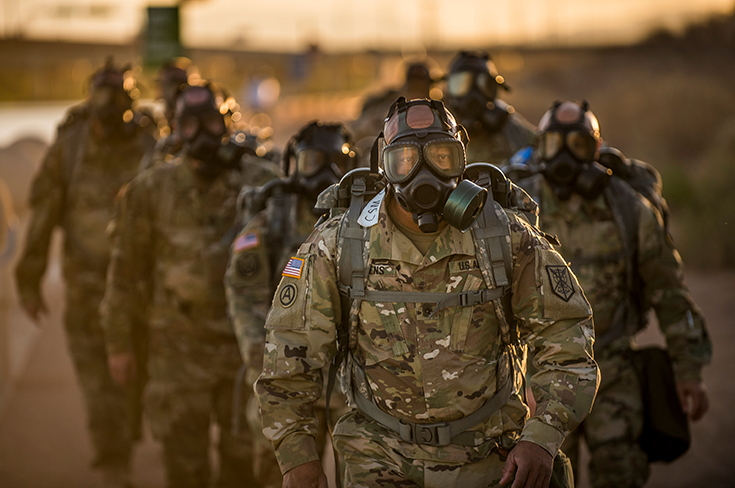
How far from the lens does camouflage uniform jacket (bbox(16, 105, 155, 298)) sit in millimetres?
6387

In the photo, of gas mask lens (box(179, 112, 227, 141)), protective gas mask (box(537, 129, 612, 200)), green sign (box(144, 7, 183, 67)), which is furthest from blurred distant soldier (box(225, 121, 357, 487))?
green sign (box(144, 7, 183, 67))

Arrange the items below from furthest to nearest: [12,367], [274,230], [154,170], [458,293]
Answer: [12,367], [154,170], [274,230], [458,293]

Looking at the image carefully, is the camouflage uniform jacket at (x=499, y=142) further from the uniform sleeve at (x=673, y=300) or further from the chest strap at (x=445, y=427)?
the chest strap at (x=445, y=427)

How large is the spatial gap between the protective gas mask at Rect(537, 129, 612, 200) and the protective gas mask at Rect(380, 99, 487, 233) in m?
1.73

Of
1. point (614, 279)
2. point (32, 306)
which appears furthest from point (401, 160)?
point (32, 306)

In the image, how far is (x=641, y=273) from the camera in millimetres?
4500

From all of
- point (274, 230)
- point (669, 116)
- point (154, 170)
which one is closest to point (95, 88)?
point (154, 170)

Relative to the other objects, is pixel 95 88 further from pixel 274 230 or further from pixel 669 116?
pixel 669 116

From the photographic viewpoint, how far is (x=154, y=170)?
17.0 feet

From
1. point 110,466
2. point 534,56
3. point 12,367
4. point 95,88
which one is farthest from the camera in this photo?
point 534,56

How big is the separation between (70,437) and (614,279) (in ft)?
15.8

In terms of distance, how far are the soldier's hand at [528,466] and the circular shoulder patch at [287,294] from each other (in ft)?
2.99

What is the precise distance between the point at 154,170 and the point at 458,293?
2.89 metres

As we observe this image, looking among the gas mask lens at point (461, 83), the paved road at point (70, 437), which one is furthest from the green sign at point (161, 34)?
the gas mask lens at point (461, 83)
